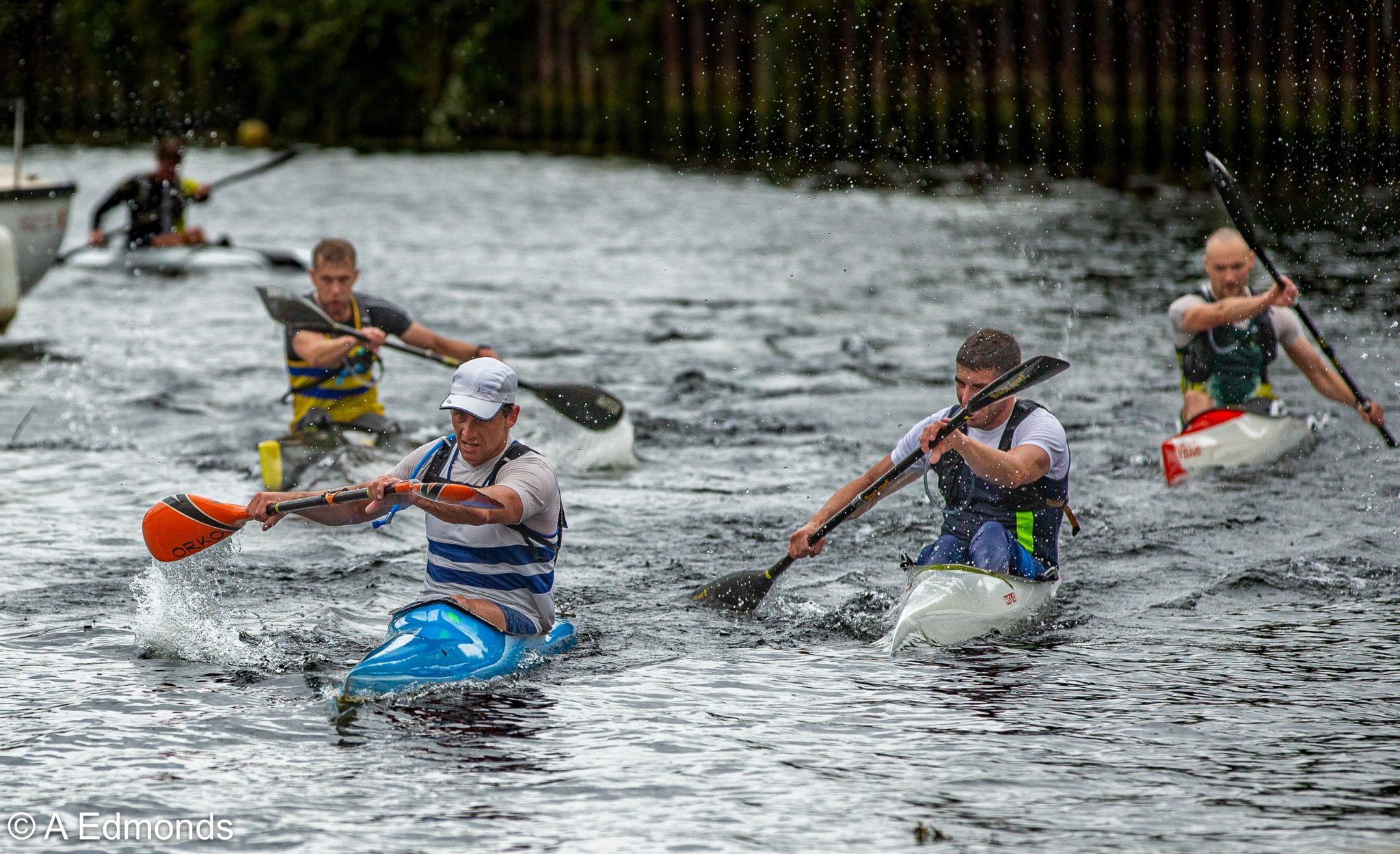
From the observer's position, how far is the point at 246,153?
37.6 meters

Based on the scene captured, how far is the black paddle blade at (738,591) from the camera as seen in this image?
26.4 ft

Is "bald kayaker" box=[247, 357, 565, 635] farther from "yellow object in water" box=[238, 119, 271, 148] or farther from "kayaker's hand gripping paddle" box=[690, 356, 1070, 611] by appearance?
"yellow object in water" box=[238, 119, 271, 148]

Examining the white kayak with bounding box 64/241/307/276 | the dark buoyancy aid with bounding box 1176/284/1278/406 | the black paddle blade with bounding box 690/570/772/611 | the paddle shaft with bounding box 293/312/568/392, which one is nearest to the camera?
the black paddle blade with bounding box 690/570/772/611

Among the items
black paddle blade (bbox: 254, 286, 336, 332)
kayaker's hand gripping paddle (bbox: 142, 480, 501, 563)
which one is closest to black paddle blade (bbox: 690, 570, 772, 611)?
kayaker's hand gripping paddle (bbox: 142, 480, 501, 563)

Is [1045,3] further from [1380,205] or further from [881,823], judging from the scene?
[881,823]

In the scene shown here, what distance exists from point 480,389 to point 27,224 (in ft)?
36.1

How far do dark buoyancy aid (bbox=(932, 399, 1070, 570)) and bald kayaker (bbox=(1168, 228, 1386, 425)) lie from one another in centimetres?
280

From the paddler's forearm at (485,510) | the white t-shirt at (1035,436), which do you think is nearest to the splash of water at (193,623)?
the paddler's forearm at (485,510)

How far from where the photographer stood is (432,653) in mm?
6508

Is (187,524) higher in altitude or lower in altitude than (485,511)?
lower

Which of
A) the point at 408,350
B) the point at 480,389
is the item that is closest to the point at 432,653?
the point at 480,389

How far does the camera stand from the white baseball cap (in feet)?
21.2

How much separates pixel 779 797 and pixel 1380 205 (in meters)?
21.7

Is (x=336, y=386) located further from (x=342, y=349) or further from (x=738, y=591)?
(x=738, y=591)
